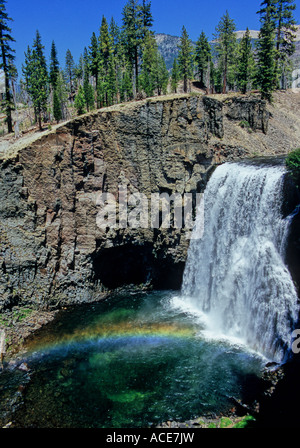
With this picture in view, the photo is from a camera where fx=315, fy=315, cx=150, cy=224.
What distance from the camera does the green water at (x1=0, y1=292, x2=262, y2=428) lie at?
14789mm

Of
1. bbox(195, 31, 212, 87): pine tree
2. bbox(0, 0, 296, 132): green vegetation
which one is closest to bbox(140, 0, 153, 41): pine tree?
bbox(0, 0, 296, 132): green vegetation

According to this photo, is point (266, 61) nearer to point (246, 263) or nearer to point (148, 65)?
point (148, 65)

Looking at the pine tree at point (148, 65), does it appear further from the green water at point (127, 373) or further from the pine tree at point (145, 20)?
the green water at point (127, 373)

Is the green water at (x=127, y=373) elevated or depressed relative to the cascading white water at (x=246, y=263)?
depressed

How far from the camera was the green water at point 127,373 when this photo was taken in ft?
48.5

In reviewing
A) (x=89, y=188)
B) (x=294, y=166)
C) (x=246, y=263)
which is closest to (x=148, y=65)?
(x=89, y=188)

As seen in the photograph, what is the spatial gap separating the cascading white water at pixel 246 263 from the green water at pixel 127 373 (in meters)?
1.71

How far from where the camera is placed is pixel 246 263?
20.8m

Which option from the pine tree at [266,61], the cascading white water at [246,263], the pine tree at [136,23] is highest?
the pine tree at [136,23]

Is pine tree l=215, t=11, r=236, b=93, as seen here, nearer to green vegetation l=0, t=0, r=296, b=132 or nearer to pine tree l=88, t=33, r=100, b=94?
green vegetation l=0, t=0, r=296, b=132

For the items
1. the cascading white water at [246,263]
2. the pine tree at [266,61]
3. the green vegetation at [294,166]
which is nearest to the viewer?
the cascading white water at [246,263]

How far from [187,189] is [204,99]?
26.2ft

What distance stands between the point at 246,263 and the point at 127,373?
33.0 feet

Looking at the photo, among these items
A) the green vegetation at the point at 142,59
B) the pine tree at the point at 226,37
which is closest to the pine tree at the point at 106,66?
the green vegetation at the point at 142,59
